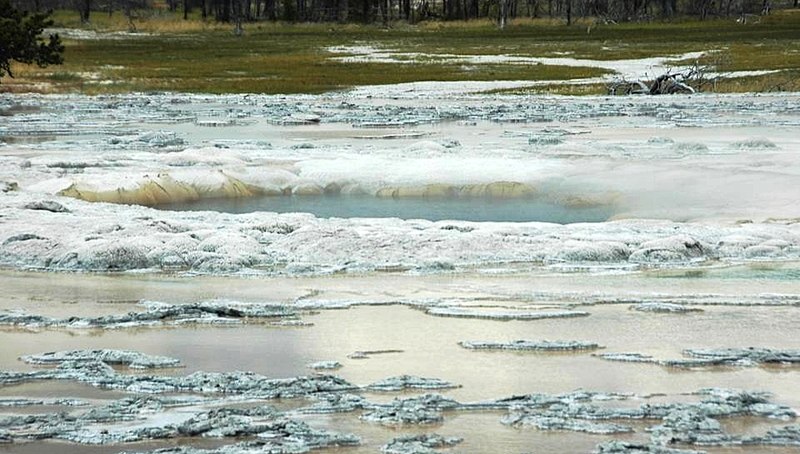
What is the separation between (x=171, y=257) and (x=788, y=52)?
42516mm

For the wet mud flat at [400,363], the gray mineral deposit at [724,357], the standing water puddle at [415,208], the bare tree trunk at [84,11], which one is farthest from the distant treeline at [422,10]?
the gray mineral deposit at [724,357]

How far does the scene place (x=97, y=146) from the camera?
2316 centimetres

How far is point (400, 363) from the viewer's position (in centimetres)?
914

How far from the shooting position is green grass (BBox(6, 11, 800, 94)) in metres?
41.3

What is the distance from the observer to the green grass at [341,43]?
41.3 m

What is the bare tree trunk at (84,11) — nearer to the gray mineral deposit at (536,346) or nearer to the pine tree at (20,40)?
the pine tree at (20,40)

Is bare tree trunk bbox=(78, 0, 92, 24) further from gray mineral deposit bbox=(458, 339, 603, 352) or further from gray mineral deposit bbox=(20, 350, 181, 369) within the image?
gray mineral deposit bbox=(458, 339, 603, 352)

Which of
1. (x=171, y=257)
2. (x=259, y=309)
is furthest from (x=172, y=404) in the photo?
(x=171, y=257)

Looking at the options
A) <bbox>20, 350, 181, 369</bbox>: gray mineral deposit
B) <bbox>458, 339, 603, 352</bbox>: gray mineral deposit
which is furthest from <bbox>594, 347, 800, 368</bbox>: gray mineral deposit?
<bbox>20, 350, 181, 369</bbox>: gray mineral deposit

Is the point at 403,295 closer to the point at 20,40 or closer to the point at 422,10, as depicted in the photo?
the point at 20,40

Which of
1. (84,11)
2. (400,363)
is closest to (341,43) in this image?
(84,11)

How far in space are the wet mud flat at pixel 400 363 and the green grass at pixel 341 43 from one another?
25525 millimetres

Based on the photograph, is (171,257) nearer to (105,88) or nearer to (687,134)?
(687,134)

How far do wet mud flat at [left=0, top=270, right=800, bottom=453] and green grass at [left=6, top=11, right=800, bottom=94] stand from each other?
2552 cm
